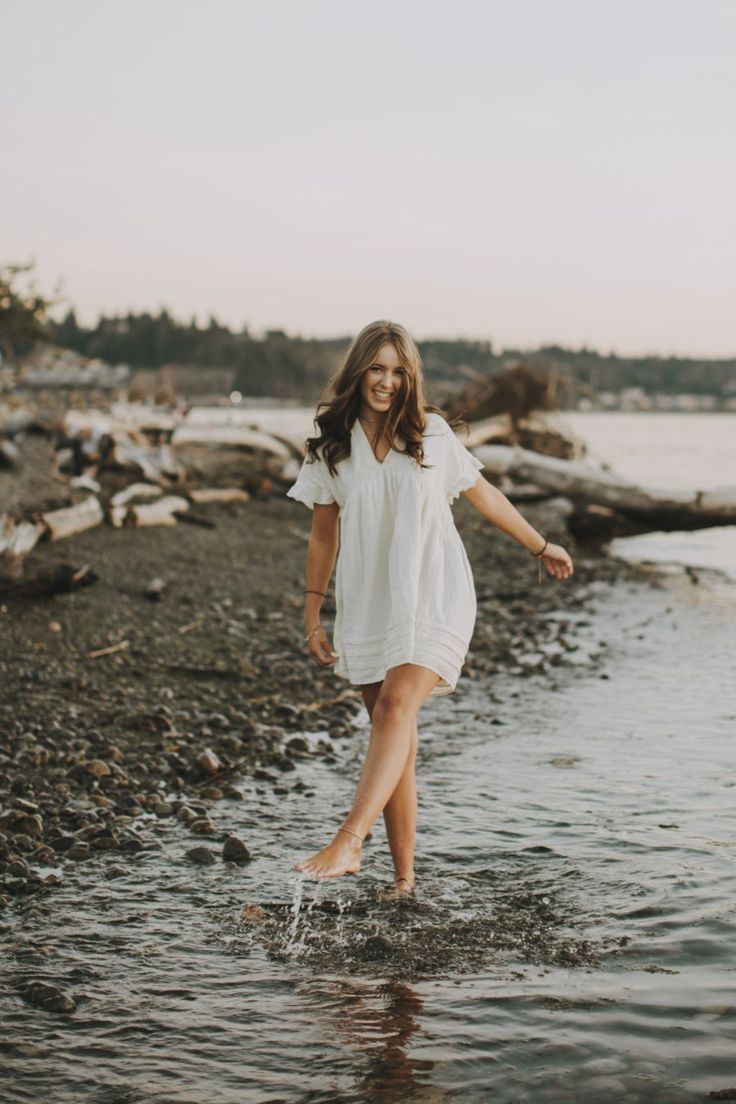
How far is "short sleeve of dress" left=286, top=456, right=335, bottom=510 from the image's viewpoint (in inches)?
189

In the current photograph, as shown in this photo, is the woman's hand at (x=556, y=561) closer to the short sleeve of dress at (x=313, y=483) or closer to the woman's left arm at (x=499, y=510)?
the woman's left arm at (x=499, y=510)

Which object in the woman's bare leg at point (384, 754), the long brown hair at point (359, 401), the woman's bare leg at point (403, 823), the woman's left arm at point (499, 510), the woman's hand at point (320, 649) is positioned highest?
the long brown hair at point (359, 401)

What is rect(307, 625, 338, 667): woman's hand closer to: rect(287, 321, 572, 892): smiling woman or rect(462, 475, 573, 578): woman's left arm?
rect(287, 321, 572, 892): smiling woman

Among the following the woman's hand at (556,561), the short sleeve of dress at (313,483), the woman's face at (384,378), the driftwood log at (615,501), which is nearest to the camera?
the woman's face at (384,378)

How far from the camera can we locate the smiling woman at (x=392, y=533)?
14.8ft

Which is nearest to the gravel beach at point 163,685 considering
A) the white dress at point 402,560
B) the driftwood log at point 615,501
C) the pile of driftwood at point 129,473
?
the pile of driftwood at point 129,473

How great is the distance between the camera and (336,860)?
4312 mm

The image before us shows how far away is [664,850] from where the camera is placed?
18.3ft

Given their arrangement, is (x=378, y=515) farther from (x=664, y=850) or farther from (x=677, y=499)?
(x=677, y=499)

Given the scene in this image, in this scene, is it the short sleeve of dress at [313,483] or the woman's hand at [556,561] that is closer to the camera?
the short sleeve of dress at [313,483]

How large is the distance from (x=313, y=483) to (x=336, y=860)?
1.50 m

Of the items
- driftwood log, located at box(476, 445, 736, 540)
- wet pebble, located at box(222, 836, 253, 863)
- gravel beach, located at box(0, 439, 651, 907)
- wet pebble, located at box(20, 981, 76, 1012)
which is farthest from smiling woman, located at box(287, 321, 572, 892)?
driftwood log, located at box(476, 445, 736, 540)

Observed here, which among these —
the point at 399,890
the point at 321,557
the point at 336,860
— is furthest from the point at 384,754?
the point at 321,557

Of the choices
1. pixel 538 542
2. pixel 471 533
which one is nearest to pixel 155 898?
pixel 538 542
